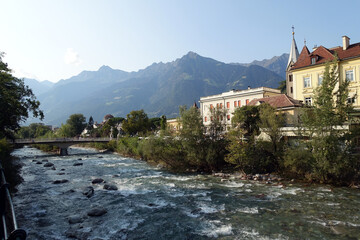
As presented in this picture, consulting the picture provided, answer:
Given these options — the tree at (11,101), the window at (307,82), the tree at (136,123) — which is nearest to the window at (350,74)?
the window at (307,82)

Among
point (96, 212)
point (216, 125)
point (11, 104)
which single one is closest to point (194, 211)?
point (96, 212)

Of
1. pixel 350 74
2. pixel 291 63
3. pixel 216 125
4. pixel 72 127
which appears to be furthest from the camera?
pixel 72 127

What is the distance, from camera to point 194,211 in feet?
57.3

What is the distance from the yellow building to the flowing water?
74.4ft

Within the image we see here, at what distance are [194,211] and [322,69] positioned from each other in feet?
116

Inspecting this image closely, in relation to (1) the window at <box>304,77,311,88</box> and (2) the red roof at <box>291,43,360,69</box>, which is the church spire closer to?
(2) the red roof at <box>291,43,360,69</box>

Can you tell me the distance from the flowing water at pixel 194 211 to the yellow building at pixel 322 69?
22692 millimetres

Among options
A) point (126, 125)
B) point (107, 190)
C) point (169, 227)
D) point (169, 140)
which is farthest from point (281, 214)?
point (126, 125)

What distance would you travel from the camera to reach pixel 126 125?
70.5 meters

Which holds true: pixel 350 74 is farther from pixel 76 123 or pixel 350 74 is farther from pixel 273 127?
pixel 76 123

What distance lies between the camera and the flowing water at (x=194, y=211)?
13891 mm

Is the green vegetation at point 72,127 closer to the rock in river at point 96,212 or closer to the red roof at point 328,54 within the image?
the red roof at point 328,54

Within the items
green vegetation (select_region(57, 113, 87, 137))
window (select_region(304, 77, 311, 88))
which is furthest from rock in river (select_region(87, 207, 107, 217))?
green vegetation (select_region(57, 113, 87, 137))

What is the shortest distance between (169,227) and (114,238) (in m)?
3.37
